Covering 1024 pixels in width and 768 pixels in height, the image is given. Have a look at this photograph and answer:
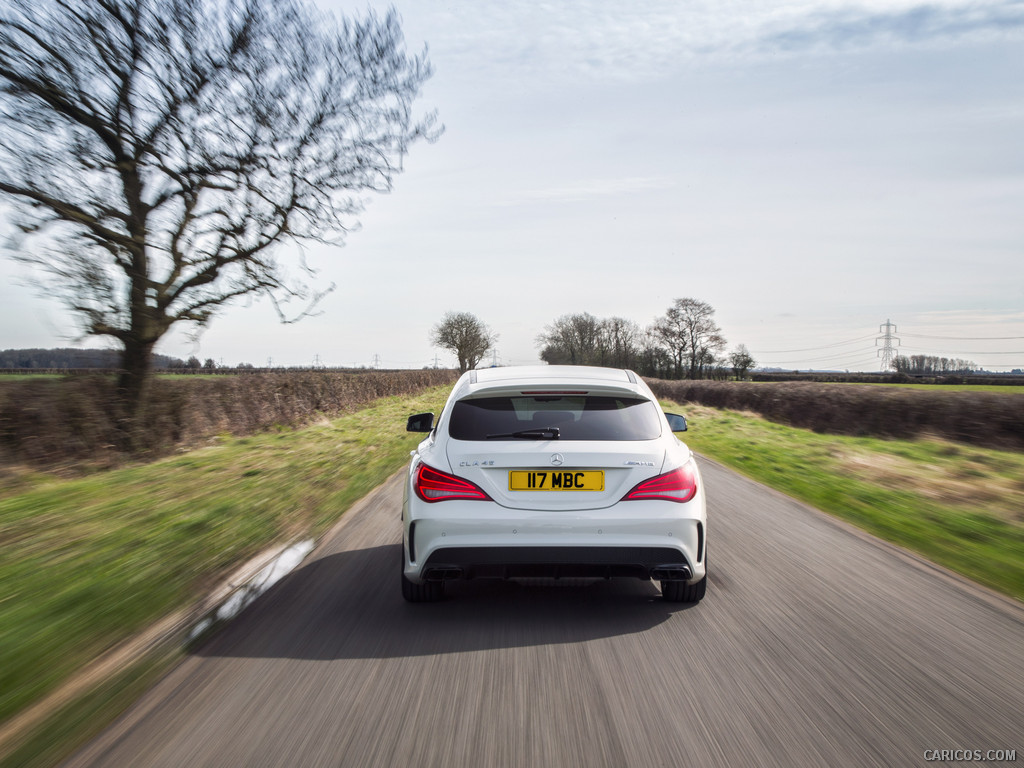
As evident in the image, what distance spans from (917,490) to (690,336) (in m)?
72.0

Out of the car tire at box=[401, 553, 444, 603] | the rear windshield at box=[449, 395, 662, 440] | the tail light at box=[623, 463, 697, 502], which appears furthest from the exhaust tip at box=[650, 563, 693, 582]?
the car tire at box=[401, 553, 444, 603]

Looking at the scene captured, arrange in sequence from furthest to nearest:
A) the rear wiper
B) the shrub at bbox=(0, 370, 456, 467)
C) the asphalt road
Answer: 1. the shrub at bbox=(0, 370, 456, 467)
2. the rear wiper
3. the asphalt road

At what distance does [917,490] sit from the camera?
9.61 metres

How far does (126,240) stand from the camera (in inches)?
474

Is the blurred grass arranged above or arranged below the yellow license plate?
below

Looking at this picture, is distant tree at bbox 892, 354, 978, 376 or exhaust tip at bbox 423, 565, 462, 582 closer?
exhaust tip at bbox 423, 565, 462, 582

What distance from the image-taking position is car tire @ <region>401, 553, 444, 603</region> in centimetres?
448

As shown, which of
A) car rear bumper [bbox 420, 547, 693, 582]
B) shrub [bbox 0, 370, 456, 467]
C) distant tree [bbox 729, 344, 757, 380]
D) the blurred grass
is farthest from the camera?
distant tree [bbox 729, 344, 757, 380]

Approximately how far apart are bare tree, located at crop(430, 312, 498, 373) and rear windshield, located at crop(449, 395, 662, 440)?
79007mm

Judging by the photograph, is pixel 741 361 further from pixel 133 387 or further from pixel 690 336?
pixel 133 387

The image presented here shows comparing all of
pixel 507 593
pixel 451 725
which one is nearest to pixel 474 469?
pixel 507 593

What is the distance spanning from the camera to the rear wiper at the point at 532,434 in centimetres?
431

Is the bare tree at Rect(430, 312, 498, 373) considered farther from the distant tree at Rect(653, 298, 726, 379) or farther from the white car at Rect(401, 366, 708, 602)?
the white car at Rect(401, 366, 708, 602)

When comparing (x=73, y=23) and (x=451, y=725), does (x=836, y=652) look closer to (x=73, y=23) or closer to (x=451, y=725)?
(x=451, y=725)
